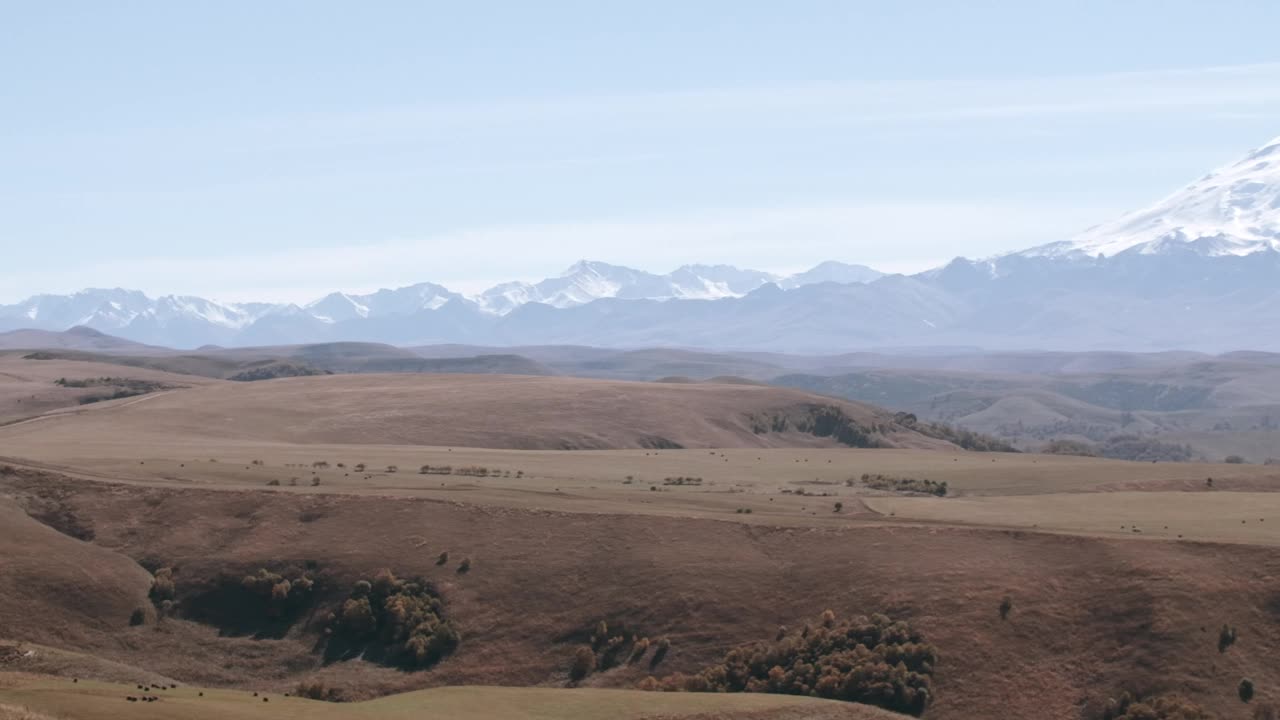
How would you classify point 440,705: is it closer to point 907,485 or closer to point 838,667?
point 838,667

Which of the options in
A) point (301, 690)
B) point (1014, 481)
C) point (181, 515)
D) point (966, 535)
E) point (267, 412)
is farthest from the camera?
point (267, 412)

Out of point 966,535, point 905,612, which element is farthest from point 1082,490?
point 905,612

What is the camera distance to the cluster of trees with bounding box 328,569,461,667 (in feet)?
199

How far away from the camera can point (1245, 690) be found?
170 ft

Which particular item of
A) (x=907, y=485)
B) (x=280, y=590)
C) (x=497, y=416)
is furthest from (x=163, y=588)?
(x=497, y=416)

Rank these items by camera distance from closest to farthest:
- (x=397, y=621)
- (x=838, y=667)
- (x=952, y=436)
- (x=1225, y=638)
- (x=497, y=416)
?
(x=838, y=667), (x=1225, y=638), (x=397, y=621), (x=497, y=416), (x=952, y=436)

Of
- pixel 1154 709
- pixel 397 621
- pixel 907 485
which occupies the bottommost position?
pixel 1154 709

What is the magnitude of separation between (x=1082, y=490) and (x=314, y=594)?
159ft

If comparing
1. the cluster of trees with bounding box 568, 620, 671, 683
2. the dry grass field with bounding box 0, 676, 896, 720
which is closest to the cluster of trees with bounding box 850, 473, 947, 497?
the cluster of trees with bounding box 568, 620, 671, 683

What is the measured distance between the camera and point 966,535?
65.3 meters

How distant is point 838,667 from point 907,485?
4245cm

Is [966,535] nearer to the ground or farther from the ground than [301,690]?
farther from the ground

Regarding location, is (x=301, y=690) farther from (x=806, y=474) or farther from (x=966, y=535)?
(x=806, y=474)

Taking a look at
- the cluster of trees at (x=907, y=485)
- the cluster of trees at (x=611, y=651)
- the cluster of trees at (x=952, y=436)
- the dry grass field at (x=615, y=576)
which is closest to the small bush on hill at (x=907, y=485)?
the cluster of trees at (x=907, y=485)
